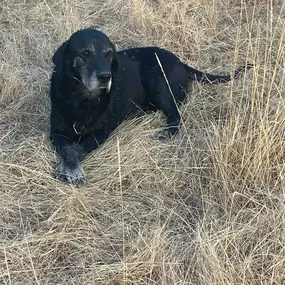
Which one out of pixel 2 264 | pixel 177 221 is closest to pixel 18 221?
pixel 2 264

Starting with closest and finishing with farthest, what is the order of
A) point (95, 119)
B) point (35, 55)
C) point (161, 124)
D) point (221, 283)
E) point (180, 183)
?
point (221, 283), point (180, 183), point (95, 119), point (161, 124), point (35, 55)

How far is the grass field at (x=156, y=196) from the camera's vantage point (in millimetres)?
2656

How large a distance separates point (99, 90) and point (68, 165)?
55cm

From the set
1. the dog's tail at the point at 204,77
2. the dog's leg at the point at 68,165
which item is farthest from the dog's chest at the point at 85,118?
the dog's tail at the point at 204,77

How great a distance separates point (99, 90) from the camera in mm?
3568

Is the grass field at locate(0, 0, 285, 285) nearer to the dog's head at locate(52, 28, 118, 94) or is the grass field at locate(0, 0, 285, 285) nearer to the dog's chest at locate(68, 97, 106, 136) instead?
the dog's chest at locate(68, 97, 106, 136)

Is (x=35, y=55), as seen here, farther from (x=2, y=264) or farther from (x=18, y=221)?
(x=2, y=264)

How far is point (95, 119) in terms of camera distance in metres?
3.69

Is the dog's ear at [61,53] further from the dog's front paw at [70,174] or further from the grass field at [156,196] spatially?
the dog's front paw at [70,174]

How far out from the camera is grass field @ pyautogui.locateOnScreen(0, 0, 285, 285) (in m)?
2.66

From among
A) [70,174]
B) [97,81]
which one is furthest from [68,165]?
[97,81]

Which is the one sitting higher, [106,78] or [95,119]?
[106,78]

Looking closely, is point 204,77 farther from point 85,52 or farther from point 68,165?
point 68,165

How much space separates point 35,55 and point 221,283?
283 centimetres
